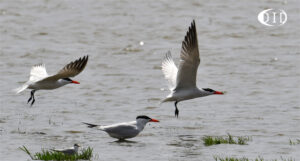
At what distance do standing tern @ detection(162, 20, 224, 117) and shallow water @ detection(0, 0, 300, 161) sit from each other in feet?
2.17

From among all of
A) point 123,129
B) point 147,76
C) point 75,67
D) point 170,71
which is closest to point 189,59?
point 123,129

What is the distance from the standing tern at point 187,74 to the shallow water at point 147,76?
660mm

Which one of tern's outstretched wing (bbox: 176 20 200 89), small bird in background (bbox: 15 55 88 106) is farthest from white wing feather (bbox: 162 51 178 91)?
small bird in background (bbox: 15 55 88 106)

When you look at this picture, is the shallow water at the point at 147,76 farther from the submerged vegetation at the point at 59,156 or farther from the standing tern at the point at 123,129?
the submerged vegetation at the point at 59,156

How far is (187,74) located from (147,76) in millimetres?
6959

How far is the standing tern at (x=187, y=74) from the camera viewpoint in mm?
13055

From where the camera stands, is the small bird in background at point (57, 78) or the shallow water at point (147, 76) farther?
the small bird in background at point (57, 78)

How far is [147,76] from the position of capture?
68.0 feet

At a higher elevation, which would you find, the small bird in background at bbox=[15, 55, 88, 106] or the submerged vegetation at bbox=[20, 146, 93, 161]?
the small bird in background at bbox=[15, 55, 88, 106]

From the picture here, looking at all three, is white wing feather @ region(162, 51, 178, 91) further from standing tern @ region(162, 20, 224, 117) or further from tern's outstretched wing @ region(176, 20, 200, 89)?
tern's outstretched wing @ region(176, 20, 200, 89)

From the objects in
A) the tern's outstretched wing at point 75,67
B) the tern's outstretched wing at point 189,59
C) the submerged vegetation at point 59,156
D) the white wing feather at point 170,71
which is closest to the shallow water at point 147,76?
the submerged vegetation at point 59,156

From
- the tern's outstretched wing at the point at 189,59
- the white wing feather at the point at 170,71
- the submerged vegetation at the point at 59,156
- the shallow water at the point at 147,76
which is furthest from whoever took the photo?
the white wing feather at the point at 170,71

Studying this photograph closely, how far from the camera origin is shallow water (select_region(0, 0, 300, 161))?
41.7 feet

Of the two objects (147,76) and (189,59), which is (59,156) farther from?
(147,76)
